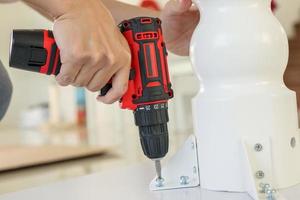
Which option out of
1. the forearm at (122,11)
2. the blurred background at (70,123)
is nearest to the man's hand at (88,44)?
the forearm at (122,11)

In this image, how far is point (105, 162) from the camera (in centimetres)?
223

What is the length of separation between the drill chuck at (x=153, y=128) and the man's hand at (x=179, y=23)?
0.62 ft

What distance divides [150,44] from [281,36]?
0.53ft

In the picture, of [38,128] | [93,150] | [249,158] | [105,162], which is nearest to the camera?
[249,158]

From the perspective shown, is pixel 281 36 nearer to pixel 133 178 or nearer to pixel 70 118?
pixel 133 178

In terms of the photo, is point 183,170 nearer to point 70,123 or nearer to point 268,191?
point 268,191

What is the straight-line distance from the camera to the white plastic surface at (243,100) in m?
0.52

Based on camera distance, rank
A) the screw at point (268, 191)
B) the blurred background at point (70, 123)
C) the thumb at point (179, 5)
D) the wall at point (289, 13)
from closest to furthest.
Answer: the screw at point (268, 191), the thumb at point (179, 5), the blurred background at point (70, 123), the wall at point (289, 13)

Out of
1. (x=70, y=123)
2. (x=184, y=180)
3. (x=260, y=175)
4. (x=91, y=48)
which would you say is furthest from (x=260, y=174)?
(x=70, y=123)

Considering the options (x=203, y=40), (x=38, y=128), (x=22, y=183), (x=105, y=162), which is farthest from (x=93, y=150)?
(x=203, y=40)

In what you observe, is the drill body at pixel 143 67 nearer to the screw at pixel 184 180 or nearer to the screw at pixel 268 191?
the screw at pixel 184 180

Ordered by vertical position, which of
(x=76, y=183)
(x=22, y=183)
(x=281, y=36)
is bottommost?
(x=22, y=183)

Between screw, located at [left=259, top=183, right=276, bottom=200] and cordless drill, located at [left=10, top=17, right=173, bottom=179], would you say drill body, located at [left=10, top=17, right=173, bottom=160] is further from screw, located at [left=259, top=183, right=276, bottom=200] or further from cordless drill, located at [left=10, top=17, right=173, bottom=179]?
screw, located at [left=259, top=183, right=276, bottom=200]

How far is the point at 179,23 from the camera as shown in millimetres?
746
